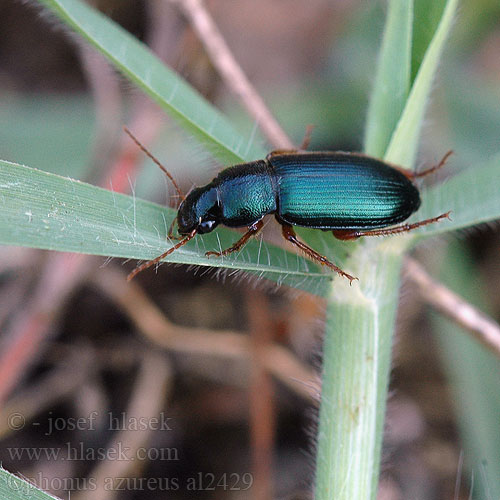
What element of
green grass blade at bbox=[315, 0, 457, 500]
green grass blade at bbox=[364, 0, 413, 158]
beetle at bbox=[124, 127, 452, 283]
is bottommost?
green grass blade at bbox=[315, 0, 457, 500]

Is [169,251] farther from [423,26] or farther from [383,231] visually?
[423,26]

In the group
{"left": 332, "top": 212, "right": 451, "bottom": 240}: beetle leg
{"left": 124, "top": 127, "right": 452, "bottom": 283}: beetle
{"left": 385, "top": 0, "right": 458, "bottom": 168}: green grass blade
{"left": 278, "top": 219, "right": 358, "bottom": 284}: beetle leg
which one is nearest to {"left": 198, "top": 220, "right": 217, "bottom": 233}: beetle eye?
{"left": 124, "top": 127, "right": 452, "bottom": 283}: beetle

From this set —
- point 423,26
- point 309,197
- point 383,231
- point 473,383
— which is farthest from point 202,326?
point 423,26

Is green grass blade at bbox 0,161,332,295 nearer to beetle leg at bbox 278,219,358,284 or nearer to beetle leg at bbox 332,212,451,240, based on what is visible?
beetle leg at bbox 278,219,358,284

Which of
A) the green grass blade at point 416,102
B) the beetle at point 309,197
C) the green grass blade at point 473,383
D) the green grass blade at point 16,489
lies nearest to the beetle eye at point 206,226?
the beetle at point 309,197

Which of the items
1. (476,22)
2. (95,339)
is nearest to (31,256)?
(95,339)

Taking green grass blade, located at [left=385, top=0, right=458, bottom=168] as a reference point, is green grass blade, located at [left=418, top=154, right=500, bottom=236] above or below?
below
